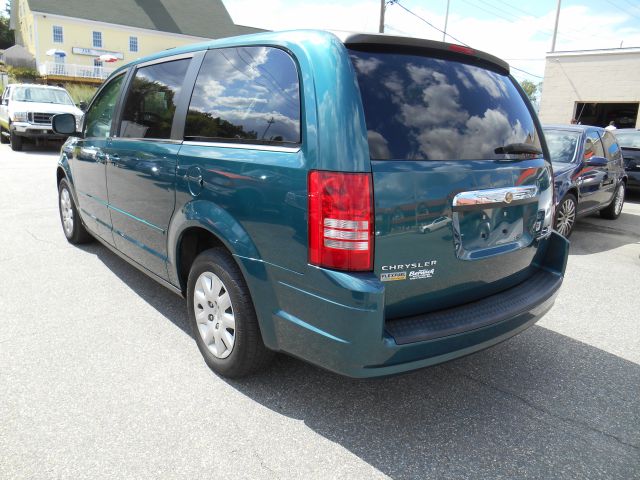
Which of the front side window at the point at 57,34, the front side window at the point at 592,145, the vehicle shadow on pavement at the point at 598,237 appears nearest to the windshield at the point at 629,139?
the vehicle shadow on pavement at the point at 598,237

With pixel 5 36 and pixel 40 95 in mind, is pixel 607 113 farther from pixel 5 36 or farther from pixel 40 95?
pixel 5 36

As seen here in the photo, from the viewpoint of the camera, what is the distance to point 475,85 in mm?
2727

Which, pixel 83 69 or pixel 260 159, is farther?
pixel 83 69

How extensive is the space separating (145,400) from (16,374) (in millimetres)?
870

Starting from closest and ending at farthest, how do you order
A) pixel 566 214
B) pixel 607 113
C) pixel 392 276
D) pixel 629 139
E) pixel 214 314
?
pixel 392 276, pixel 214 314, pixel 566 214, pixel 629 139, pixel 607 113

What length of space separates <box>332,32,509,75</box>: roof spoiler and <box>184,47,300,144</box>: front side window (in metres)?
0.32

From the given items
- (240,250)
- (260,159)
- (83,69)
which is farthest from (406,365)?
(83,69)

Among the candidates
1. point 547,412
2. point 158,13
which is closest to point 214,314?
point 547,412

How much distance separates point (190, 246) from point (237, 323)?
0.77 metres

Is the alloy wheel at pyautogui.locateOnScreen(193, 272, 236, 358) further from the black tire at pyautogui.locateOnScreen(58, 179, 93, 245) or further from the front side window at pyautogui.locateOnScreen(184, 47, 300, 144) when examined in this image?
the black tire at pyautogui.locateOnScreen(58, 179, 93, 245)

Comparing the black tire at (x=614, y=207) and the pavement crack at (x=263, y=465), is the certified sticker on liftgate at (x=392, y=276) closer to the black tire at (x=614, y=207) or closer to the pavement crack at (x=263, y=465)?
the pavement crack at (x=263, y=465)

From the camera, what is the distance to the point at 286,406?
110 inches

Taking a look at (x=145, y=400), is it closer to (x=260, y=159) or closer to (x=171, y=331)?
(x=171, y=331)

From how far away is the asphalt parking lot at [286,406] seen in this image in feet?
7.72
